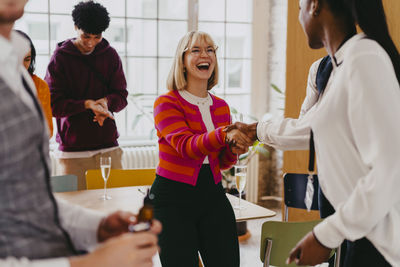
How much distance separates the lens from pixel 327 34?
A: 4.08ft

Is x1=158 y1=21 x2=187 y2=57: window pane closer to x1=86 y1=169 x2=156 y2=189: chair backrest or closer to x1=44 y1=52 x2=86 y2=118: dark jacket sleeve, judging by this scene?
x1=44 y1=52 x2=86 y2=118: dark jacket sleeve

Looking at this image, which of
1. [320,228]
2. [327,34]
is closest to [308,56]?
[327,34]

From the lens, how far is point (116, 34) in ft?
15.4

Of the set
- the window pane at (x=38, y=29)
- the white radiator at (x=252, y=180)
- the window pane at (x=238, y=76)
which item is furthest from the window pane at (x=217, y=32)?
the window pane at (x=38, y=29)

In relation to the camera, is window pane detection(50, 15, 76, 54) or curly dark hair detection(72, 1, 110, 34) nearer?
curly dark hair detection(72, 1, 110, 34)

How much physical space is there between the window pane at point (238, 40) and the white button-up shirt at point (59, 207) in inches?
175

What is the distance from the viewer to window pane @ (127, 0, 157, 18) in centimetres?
473

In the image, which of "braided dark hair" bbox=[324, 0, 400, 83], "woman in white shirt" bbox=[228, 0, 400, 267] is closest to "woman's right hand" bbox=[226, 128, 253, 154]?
"woman in white shirt" bbox=[228, 0, 400, 267]

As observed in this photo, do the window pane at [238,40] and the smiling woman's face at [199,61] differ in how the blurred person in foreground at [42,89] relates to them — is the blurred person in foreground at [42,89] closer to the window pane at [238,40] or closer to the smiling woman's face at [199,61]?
the smiling woman's face at [199,61]

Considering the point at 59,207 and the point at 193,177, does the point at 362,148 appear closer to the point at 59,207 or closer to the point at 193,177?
the point at 59,207

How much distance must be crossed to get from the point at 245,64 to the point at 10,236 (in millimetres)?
4719

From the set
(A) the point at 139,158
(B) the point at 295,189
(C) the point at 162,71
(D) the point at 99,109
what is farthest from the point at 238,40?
(B) the point at 295,189

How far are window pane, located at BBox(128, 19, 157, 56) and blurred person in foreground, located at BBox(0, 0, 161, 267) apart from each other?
161 inches

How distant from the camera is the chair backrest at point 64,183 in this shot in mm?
2754
